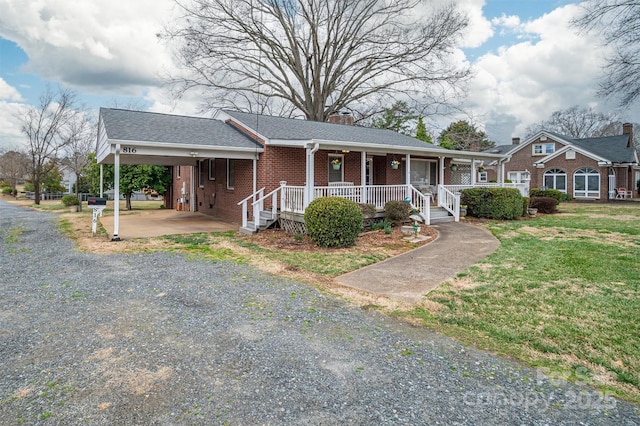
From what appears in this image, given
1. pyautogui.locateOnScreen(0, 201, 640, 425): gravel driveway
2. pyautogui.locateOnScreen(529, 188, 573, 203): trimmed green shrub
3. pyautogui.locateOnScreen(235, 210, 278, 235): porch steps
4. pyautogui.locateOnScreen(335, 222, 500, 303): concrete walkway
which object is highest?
pyautogui.locateOnScreen(529, 188, 573, 203): trimmed green shrub

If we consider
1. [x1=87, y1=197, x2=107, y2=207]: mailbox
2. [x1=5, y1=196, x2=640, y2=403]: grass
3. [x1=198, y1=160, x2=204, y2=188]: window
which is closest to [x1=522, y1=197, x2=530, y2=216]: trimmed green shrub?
[x1=5, y1=196, x2=640, y2=403]: grass

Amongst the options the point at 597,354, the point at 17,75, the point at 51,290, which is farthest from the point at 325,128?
the point at 17,75

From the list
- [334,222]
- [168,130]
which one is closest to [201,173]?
[168,130]

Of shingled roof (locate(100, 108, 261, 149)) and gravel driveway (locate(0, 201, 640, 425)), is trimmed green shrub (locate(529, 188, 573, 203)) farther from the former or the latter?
gravel driveway (locate(0, 201, 640, 425))

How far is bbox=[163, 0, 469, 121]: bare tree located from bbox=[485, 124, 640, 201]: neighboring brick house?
9.68m

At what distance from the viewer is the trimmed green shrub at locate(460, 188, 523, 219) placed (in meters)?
14.5

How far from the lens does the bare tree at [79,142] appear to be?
99.5ft

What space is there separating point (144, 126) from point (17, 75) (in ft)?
51.3

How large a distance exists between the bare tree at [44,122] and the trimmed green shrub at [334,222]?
25602 mm

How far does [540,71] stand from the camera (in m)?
24.1

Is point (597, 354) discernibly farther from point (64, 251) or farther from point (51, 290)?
point (64, 251)

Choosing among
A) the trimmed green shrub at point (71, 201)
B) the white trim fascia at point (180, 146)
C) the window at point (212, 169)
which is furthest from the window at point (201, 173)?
the trimmed green shrub at point (71, 201)

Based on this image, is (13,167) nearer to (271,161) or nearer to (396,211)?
(271,161)

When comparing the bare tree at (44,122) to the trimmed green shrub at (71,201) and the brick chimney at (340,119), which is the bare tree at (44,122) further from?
the brick chimney at (340,119)
